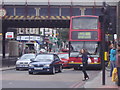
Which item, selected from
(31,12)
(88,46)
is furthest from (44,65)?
(31,12)

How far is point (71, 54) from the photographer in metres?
29.9

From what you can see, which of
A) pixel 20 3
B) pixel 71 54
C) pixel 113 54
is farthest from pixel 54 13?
pixel 113 54

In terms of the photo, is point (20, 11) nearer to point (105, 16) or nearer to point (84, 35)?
point (84, 35)

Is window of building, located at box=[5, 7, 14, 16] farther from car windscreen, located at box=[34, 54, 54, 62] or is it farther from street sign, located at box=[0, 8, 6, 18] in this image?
car windscreen, located at box=[34, 54, 54, 62]

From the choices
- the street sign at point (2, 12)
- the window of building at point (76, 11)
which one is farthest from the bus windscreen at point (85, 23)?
the street sign at point (2, 12)

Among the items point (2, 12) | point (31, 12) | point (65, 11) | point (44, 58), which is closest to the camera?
point (44, 58)

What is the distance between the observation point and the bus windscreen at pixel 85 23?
1150 inches

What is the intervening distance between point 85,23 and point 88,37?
1.17 metres

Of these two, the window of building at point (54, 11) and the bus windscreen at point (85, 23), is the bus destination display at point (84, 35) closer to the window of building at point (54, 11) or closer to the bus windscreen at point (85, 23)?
the bus windscreen at point (85, 23)

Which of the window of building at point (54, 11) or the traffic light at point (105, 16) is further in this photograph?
the window of building at point (54, 11)

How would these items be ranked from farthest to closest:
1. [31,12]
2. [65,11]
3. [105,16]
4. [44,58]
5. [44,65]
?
[31,12] < [65,11] < [44,58] < [44,65] < [105,16]

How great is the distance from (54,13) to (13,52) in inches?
1281

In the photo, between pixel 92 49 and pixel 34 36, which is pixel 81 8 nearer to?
pixel 92 49

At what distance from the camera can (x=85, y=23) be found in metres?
29.4
